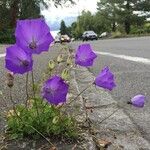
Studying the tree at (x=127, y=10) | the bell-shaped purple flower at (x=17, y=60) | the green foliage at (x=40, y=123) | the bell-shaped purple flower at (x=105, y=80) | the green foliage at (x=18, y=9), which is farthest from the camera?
the tree at (x=127, y=10)

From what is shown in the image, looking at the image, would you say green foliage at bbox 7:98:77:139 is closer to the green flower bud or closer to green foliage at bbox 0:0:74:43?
the green flower bud

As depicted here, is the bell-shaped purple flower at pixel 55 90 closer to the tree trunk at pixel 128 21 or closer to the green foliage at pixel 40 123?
the green foliage at pixel 40 123

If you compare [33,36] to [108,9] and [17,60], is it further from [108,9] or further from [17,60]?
[108,9]

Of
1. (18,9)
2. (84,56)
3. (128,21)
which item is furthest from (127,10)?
(84,56)

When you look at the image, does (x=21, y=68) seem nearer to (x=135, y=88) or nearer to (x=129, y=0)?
(x=135, y=88)

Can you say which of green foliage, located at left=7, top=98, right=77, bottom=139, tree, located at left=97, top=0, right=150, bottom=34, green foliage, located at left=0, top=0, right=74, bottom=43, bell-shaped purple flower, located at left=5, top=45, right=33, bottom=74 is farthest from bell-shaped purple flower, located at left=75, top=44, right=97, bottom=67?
tree, located at left=97, top=0, right=150, bottom=34

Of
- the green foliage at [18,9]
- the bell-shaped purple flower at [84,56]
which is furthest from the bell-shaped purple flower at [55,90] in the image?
the green foliage at [18,9]
